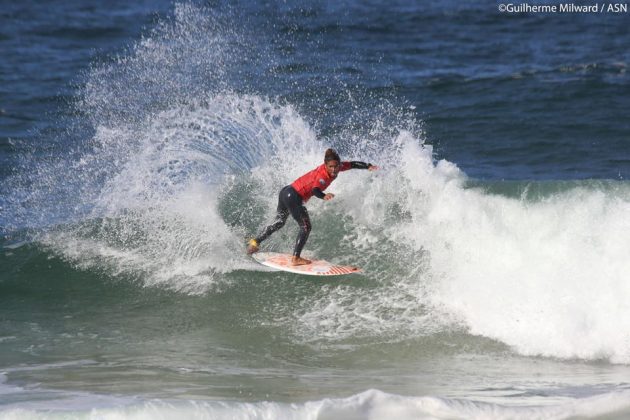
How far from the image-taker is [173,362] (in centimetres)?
870

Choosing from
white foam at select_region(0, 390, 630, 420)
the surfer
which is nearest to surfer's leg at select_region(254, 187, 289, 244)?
the surfer

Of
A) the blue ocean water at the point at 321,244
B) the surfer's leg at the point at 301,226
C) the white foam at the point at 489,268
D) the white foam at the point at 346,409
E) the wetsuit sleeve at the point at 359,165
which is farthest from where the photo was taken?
the surfer's leg at the point at 301,226

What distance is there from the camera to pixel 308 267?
10.5 meters

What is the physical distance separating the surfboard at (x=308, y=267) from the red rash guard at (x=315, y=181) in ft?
2.71

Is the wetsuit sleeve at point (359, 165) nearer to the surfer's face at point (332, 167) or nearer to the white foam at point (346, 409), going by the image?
the surfer's face at point (332, 167)

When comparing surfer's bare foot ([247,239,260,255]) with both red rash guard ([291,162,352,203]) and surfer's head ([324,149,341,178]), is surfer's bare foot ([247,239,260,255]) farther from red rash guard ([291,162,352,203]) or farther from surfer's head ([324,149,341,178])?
surfer's head ([324,149,341,178])

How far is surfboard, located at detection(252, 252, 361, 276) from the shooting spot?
10.4 metres

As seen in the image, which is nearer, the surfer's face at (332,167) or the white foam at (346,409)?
the white foam at (346,409)

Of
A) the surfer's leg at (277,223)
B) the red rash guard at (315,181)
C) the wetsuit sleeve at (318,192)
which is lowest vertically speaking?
the surfer's leg at (277,223)

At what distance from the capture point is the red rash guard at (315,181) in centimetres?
1037

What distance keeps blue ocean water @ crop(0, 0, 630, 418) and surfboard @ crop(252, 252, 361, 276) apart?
9.5 inches

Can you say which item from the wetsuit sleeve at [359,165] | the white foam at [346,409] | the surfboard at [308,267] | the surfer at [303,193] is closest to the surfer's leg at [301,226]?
the surfer at [303,193]

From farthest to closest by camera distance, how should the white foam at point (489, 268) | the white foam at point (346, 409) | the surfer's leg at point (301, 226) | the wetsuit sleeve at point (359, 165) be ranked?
the surfer's leg at point (301, 226)
the wetsuit sleeve at point (359, 165)
the white foam at point (489, 268)
the white foam at point (346, 409)

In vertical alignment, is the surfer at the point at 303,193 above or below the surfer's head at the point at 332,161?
below
